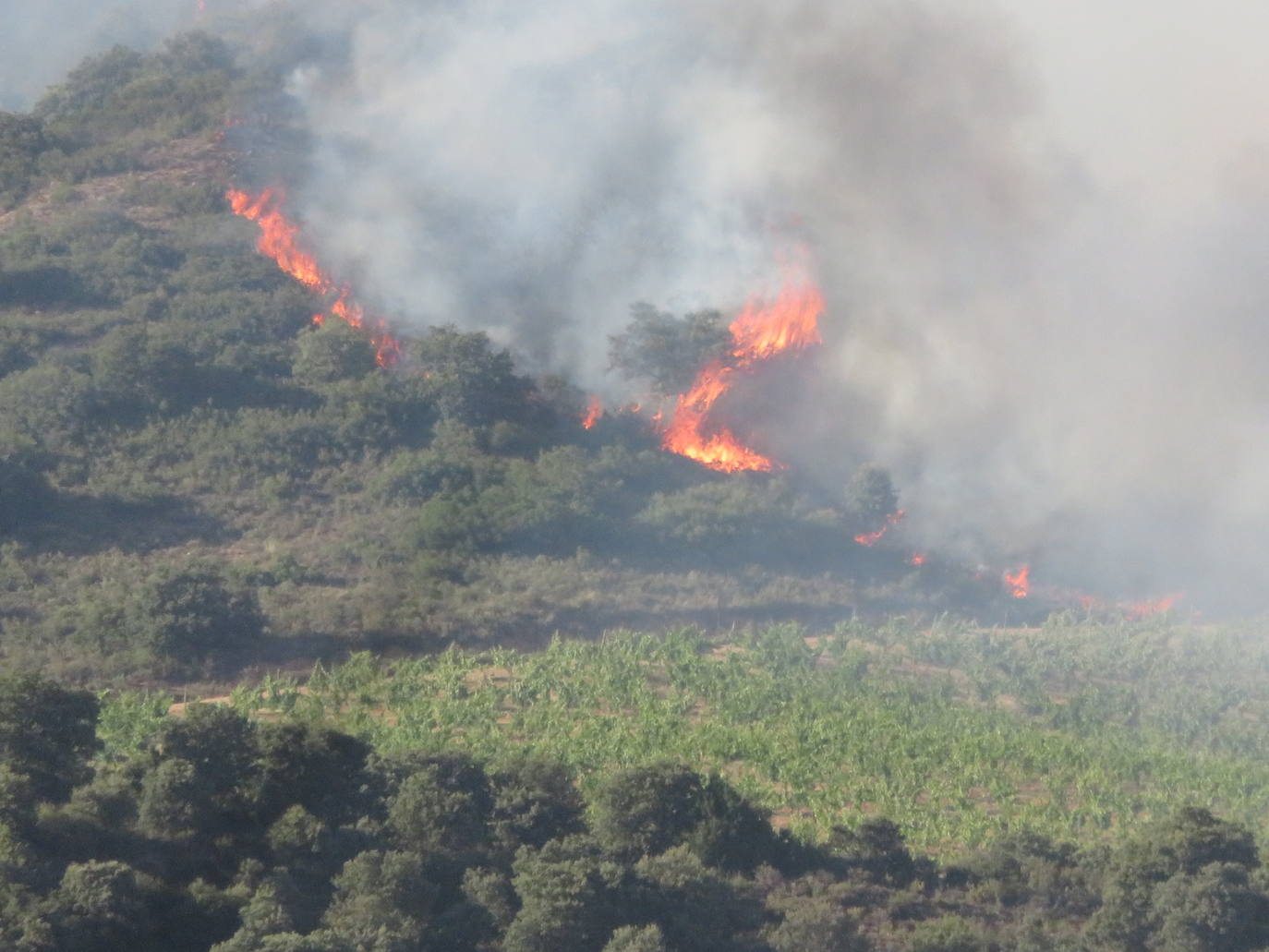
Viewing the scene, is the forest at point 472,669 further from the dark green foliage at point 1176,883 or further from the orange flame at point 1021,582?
the orange flame at point 1021,582

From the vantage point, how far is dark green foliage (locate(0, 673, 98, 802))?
26502 mm

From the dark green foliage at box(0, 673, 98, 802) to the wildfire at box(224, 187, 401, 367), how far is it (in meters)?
31.9

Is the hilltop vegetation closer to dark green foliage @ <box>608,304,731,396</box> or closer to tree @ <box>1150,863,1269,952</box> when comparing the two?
dark green foliage @ <box>608,304,731,396</box>

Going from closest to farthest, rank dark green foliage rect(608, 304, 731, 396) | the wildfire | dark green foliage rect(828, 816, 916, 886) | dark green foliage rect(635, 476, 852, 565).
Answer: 1. dark green foliage rect(828, 816, 916, 886)
2. dark green foliage rect(635, 476, 852, 565)
3. dark green foliage rect(608, 304, 731, 396)
4. the wildfire

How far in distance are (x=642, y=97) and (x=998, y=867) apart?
157 ft

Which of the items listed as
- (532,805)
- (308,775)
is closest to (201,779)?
(308,775)

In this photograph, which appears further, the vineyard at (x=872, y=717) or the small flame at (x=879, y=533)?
the small flame at (x=879, y=533)

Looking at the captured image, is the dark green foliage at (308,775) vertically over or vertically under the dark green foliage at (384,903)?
over

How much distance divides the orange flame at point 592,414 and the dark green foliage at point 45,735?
30.5 m

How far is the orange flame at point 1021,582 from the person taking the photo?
178ft

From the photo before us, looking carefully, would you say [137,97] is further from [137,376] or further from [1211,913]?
[1211,913]

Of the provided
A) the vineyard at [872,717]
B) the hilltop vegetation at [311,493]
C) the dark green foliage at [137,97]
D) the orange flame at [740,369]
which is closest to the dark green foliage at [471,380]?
the hilltop vegetation at [311,493]

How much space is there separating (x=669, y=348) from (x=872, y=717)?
2122cm

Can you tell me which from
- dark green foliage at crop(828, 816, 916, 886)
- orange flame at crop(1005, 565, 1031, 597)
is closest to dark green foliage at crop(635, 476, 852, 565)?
orange flame at crop(1005, 565, 1031, 597)
